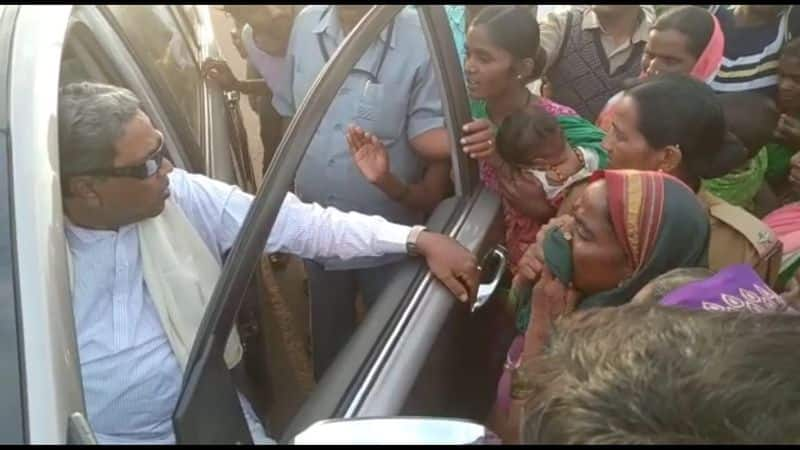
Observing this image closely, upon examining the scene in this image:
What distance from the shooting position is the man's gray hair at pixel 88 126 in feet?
6.23

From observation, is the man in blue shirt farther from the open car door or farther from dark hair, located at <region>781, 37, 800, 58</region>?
dark hair, located at <region>781, 37, 800, 58</region>

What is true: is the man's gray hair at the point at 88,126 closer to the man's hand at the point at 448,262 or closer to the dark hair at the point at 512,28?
the man's hand at the point at 448,262

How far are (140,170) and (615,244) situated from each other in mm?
919

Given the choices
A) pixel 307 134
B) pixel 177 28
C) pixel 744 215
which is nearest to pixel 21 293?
pixel 307 134

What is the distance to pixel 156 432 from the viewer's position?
1.86m

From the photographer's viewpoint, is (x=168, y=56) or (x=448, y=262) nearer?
(x=448, y=262)

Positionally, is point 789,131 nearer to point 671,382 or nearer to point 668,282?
point 668,282

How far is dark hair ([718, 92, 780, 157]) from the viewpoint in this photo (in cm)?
311

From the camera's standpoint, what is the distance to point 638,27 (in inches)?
140

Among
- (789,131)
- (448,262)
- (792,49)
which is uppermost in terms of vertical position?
(792,49)

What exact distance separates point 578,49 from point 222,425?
7.46ft

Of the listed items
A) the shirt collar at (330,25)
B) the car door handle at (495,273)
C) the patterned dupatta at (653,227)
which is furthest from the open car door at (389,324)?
the patterned dupatta at (653,227)

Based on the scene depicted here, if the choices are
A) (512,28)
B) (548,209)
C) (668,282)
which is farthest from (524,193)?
(668,282)

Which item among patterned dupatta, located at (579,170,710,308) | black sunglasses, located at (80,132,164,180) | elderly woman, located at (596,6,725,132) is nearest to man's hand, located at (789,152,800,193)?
elderly woman, located at (596,6,725,132)
